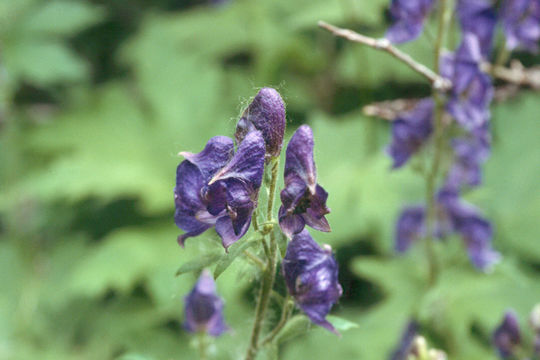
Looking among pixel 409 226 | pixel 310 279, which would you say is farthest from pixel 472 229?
pixel 310 279

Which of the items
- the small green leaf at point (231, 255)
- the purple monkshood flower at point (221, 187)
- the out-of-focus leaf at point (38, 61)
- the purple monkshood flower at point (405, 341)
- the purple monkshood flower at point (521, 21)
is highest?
the purple monkshood flower at point (521, 21)

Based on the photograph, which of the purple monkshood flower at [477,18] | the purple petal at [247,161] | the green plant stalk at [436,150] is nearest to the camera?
the purple petal at [247,161]

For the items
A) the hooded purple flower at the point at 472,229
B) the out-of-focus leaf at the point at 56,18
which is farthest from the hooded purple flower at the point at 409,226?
the out-of-focus leaf at the point at 56,18

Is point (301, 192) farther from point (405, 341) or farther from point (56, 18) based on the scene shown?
point (56, 18)

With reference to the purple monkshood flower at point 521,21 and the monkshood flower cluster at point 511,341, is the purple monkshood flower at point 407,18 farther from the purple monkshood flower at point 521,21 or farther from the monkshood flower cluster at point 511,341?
the monkshood flower cluster at point 511,341

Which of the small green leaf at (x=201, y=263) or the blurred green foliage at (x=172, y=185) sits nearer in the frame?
the small green leaf at (x=201, y=263)

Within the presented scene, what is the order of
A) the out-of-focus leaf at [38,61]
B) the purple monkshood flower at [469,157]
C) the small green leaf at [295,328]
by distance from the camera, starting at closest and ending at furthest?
the small green leaf at [295,328] < the purple monkshood flower at [469,157] < the out-of-focus leaf at [38,61]

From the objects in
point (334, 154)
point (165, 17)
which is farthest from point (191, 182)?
point (165, 17)
